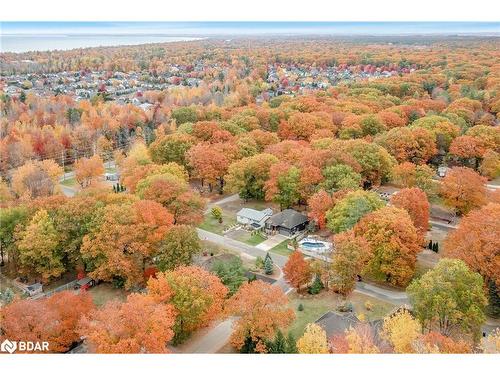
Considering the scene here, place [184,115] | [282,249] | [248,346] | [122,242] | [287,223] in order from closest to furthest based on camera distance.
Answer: [248,346] < [122,242] < [282,249] < [287,223] < [184,115]

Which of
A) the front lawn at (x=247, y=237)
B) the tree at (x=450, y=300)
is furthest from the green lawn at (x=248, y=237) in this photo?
the tree at (x=450, y=300)

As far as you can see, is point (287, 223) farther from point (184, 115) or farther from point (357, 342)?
point (184, 115)

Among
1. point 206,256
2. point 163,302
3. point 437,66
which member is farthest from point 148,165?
point 437,66

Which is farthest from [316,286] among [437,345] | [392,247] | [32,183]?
[32,183]

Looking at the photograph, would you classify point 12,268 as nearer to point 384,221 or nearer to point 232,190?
point 232,190

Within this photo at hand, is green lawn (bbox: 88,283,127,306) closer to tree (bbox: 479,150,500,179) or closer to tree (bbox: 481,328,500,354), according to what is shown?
tree (bbox: 481,328,500,354)
